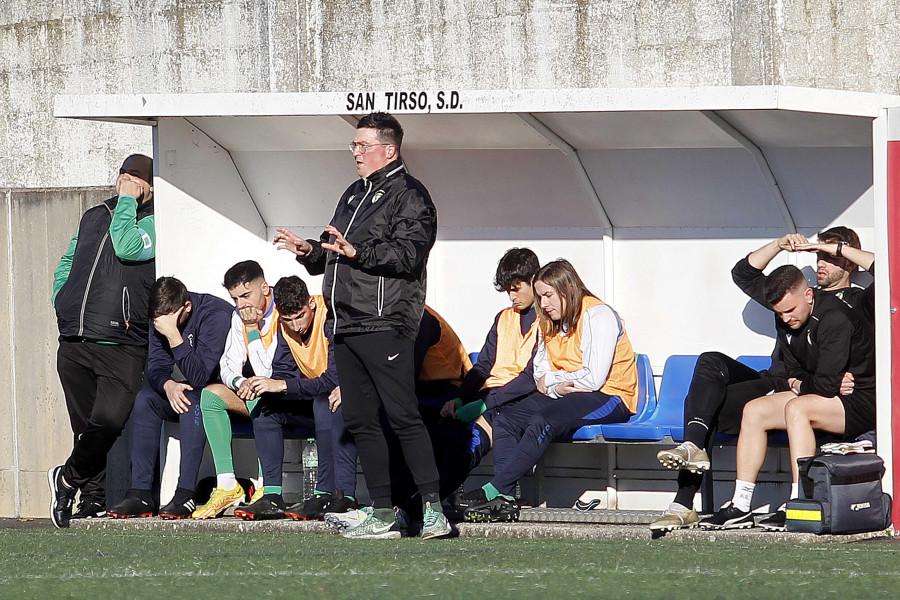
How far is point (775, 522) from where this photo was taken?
573cm

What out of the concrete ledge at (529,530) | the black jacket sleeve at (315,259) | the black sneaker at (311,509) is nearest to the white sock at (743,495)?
the concrete ledge at (529,530)

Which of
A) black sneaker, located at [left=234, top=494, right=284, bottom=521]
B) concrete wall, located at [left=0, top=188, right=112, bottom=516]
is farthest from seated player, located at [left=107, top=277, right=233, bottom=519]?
concrete wall, located at [left=0, top=188, right=112, bottom=516]

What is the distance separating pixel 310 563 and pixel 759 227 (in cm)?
303

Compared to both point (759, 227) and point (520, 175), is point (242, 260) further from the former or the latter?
point (759, 227)

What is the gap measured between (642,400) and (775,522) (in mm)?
1032

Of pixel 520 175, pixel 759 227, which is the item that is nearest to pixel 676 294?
pixel 759 227

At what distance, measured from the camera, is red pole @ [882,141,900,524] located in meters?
5.71

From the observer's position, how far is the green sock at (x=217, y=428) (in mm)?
6633

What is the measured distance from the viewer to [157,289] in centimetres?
670

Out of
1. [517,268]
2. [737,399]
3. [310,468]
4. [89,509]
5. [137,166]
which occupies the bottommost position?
[89,509]

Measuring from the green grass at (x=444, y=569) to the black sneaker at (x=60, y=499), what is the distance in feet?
3.79


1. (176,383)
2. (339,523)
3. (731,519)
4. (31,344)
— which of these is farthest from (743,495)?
(31,344)

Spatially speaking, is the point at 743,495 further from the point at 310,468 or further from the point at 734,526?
the point at 310,468

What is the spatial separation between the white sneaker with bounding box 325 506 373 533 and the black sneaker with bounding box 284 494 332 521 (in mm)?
407
